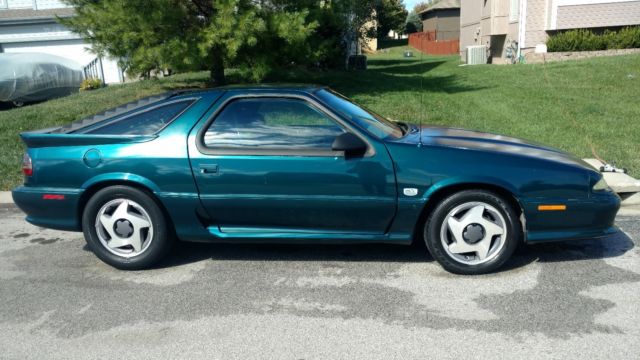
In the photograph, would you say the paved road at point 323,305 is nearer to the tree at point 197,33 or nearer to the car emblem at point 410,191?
the car emblem at point 410,191

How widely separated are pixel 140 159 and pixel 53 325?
53.2 inches

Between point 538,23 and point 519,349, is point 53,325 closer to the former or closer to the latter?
point 519,349

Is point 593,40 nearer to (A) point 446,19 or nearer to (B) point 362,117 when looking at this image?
(B) point 362,117

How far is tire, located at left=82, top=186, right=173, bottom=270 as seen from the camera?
441cm

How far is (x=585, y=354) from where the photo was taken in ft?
10.2

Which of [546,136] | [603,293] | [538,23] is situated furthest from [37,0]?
[603,293]

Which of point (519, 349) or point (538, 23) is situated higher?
point (538, 23)

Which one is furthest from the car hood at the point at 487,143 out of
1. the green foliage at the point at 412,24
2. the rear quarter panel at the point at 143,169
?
the green foliage at the point at 412,24

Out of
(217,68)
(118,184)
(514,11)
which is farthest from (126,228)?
(514,11)

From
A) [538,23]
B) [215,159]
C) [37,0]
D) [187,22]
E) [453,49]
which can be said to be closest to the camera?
[215,159]

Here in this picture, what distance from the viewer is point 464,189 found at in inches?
163

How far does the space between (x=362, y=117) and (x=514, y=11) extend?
22270 millimetres

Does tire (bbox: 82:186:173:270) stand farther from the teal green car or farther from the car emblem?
the car emblem

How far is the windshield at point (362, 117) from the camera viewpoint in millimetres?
4398
